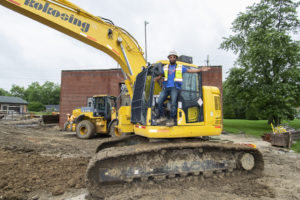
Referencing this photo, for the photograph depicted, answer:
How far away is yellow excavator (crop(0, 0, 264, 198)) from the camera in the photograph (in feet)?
13.7

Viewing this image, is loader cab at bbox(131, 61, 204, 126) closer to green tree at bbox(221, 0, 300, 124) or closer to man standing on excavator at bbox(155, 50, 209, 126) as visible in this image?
man standing on excavator at bbox(155, 50, 209, 126)

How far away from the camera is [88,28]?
6145 mm

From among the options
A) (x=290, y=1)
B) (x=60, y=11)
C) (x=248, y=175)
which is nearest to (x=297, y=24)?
(x=290, y=1)

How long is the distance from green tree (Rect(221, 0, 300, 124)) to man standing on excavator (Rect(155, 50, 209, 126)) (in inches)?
600

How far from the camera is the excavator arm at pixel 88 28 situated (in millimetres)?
5754

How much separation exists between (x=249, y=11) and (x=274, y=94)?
9.12 meters

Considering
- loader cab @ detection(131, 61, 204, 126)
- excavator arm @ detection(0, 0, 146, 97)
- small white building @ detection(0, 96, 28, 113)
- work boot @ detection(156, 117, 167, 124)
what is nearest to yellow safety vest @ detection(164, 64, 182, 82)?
loader cab @ detection(131, 61, 204, 126)

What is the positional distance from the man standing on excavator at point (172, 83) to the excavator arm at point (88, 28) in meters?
1.97

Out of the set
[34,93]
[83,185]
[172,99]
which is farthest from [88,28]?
[34,93]

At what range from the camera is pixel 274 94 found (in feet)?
55.9

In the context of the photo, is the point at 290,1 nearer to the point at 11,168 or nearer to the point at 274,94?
the point at 274,94

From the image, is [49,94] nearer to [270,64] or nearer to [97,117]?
[97,117]

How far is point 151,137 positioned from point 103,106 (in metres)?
9.16

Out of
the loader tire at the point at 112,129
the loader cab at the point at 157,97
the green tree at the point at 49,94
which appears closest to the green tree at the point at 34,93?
the green tree at the point at 49,94
